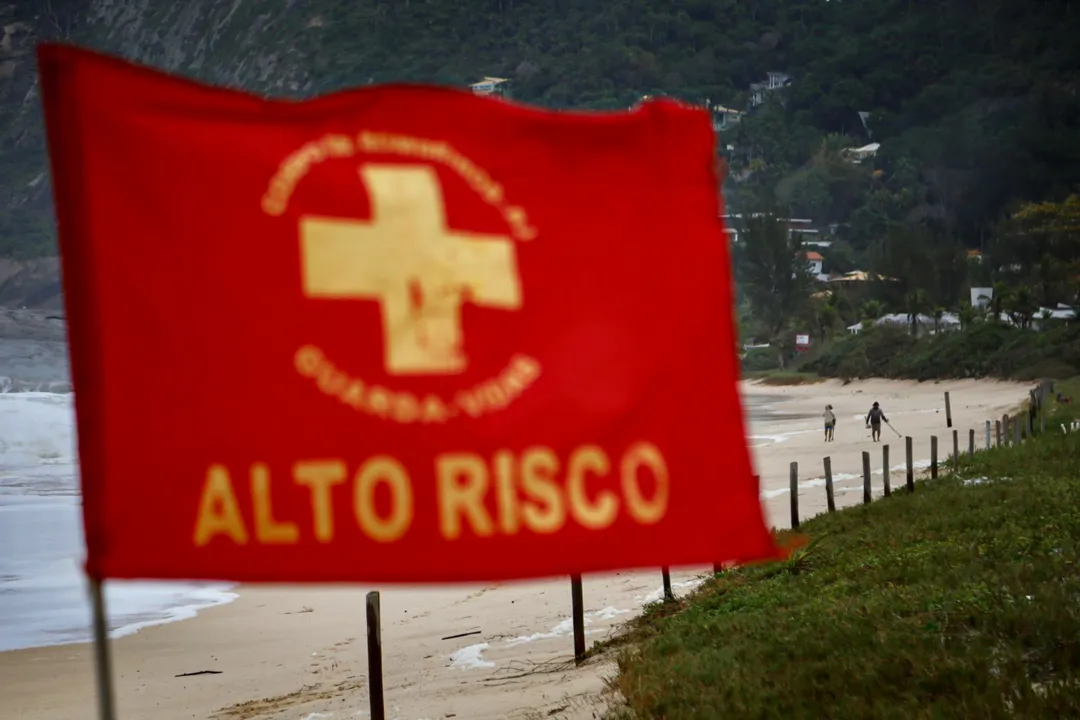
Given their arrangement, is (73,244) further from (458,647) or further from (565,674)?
(458,647)

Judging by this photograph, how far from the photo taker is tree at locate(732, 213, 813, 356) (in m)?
128

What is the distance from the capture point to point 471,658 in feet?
51.5

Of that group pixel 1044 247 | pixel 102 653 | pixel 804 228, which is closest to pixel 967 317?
pixel 1044 247

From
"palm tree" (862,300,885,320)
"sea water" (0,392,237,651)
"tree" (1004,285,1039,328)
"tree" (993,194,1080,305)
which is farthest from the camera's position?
"palm tree" (862,300,885,320)

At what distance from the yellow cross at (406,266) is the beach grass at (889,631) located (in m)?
5.03

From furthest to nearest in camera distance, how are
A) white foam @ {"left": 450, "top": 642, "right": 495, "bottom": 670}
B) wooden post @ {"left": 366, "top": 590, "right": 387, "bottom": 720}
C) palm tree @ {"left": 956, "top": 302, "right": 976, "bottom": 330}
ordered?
palm tree @ {"left": 956, "top": 302, "right": 976, "bottom": 330} → white foam @ {"left": 450, "top": 642, "right": 495, "bottom": 670} → wooden post @ {"left": 366, "top": 590, "right": 387, "bottom": 720}

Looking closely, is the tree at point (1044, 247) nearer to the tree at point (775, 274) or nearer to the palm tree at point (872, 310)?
the palm tree at point (872, 310)

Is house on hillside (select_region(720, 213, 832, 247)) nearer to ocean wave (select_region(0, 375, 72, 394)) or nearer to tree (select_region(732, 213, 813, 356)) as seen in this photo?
tree (select_region(732, 213, 813, 356))

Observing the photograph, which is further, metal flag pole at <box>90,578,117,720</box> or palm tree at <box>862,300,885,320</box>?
palm tree at <box>862,300,885,320</box>

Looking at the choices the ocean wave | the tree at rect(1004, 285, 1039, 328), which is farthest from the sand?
the ocean wave

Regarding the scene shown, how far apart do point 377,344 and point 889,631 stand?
269 inches

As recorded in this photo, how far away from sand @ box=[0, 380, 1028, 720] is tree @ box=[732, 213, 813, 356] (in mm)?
102961

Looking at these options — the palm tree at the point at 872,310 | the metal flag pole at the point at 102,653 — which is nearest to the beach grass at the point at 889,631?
the metal flag pole at the point at 102,653

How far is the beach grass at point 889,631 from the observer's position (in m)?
8.48
